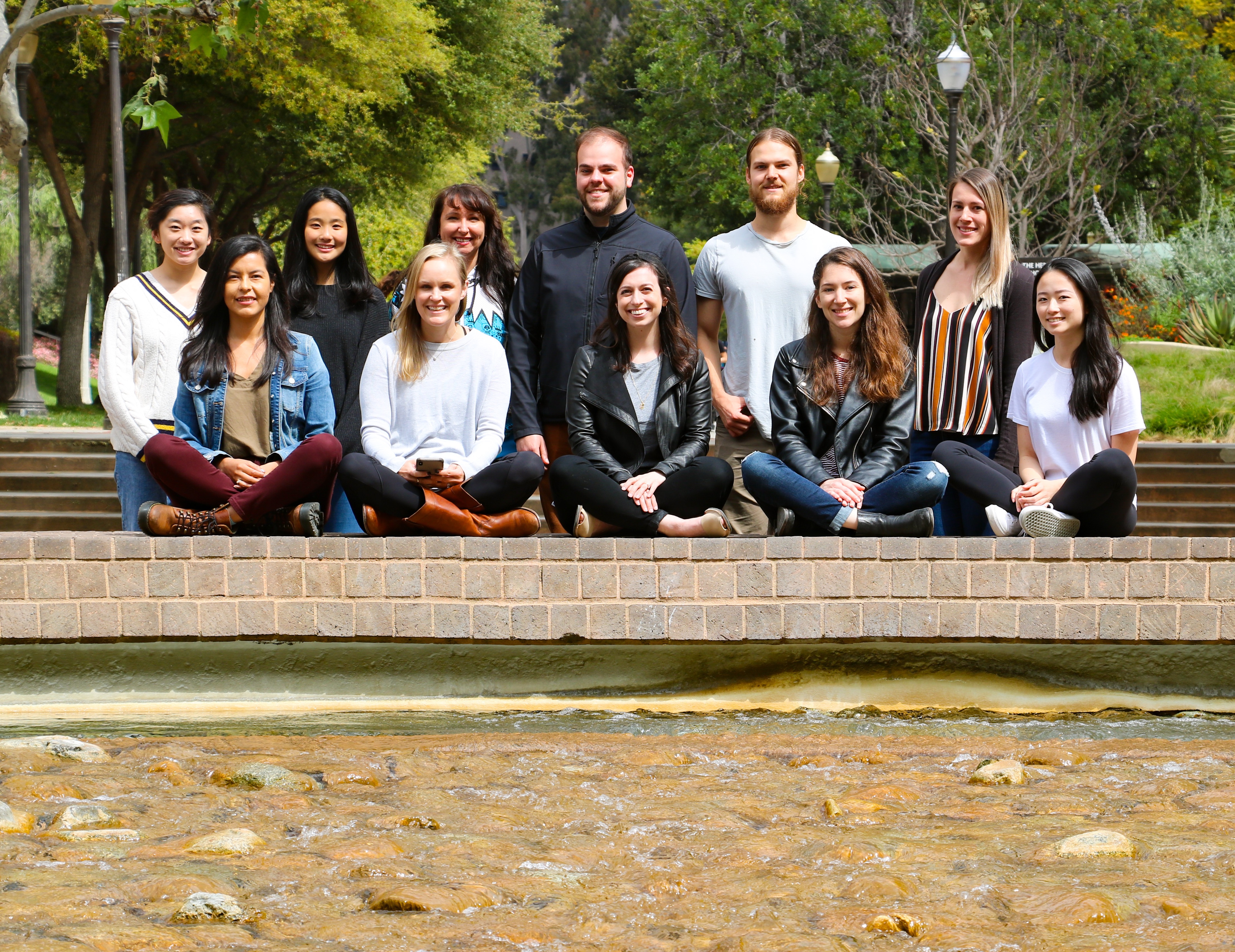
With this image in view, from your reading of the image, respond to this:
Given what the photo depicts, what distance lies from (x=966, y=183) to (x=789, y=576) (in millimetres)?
2008

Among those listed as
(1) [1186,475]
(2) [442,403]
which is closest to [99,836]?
(2) [442,403]

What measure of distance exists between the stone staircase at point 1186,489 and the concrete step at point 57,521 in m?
8.43

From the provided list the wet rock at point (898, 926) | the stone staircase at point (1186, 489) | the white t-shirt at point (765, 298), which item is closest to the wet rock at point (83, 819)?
the wet rock at point (898, 926)

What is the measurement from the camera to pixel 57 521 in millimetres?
11547

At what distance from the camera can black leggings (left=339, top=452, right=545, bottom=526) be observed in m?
5.83

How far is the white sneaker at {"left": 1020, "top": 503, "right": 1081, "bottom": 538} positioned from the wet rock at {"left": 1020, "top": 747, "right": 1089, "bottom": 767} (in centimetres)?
122

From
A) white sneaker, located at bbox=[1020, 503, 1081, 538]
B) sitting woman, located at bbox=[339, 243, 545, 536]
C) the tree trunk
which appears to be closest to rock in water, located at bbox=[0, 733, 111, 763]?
sitting woman, located at bbox=[339, 243, 545, 536]

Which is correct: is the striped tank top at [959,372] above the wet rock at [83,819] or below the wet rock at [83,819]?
above

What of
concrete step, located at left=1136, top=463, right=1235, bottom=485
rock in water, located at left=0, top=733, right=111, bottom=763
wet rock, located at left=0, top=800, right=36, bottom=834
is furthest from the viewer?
concrete step, located at left=1136, top=463, right=1235, bottom=485

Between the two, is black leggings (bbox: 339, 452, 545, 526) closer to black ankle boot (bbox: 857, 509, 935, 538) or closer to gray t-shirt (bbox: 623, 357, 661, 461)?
gray t-shirt (bbox: 623, 357, 661, 461)

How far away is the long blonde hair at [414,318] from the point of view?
6055 millimetres

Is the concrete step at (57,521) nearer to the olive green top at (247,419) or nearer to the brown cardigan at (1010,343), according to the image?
the olive green top at (247,419)

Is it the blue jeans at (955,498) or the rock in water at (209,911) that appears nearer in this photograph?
the rock in water at (209,911)

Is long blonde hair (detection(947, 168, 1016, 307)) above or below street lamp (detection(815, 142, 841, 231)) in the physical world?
below
